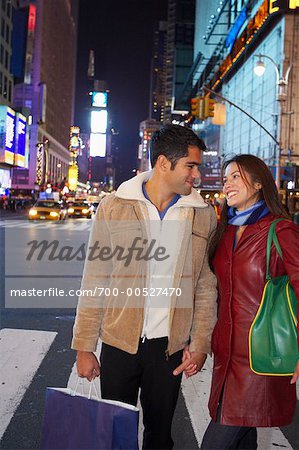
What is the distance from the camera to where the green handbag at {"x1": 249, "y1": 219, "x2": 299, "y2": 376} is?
274cm

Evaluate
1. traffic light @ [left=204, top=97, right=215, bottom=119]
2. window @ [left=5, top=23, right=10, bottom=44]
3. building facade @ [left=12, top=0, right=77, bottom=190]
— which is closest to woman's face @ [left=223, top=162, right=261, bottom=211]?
traffic light @ [left=204, top=97, right=215, bottom=119]

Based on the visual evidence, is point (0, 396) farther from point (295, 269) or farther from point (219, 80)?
point (219, 80)

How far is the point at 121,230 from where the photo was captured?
9.93 ft

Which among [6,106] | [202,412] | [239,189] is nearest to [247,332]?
[239,189]

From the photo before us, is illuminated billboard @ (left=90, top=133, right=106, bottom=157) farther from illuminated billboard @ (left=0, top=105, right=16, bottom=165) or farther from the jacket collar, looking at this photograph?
the jacket collar

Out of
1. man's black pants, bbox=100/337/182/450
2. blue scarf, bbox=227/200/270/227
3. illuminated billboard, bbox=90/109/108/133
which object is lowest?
man's black pants, bbox=100/337/182/450

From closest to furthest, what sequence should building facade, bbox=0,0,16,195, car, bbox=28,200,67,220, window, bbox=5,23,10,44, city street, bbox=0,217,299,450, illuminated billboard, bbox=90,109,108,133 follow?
1. city street, bbox=0,217,299,450
2. car, bbox=28,200,67,220
3. building facade, bbox=0,0,16,195
4. window, bbox=5,23,10,44
5. illuminated billboard, bbox=90,109,108,133

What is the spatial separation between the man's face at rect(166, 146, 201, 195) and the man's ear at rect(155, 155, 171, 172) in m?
0.03

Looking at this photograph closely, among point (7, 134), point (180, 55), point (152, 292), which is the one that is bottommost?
point (152, 292)

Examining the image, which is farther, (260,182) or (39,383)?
(39,383)

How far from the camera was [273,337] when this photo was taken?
2752 mm

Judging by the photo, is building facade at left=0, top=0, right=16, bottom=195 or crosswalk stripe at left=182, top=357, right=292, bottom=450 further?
building facade at left=0, top=0, right=16, bottom=195

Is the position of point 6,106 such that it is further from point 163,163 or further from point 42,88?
point 163,163

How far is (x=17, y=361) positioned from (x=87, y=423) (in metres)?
3.87
